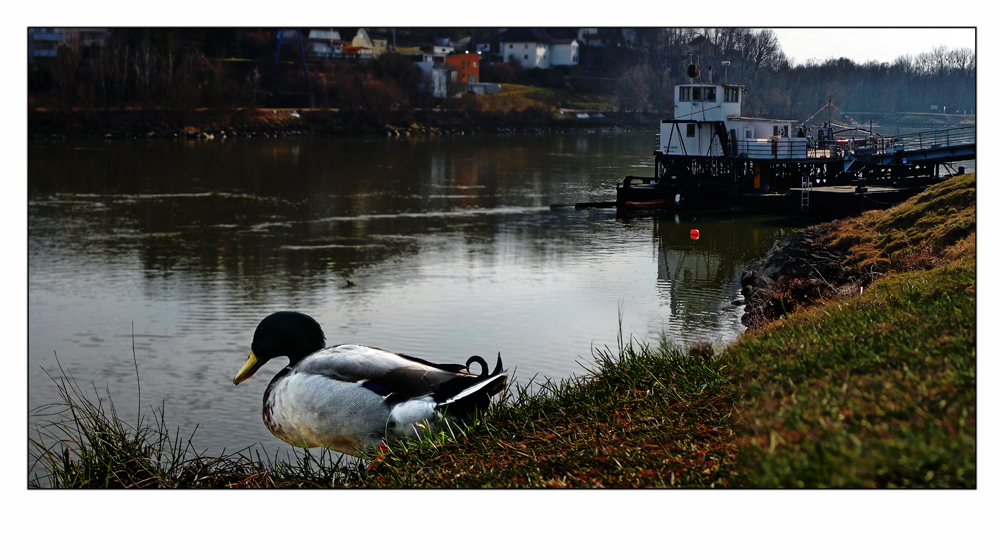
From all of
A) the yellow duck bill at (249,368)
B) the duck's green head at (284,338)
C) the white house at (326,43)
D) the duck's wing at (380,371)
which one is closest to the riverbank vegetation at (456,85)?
the white house at (326,43)

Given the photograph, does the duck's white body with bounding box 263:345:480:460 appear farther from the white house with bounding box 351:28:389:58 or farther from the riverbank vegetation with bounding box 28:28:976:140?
the white house with bounding box 351:28:389:58

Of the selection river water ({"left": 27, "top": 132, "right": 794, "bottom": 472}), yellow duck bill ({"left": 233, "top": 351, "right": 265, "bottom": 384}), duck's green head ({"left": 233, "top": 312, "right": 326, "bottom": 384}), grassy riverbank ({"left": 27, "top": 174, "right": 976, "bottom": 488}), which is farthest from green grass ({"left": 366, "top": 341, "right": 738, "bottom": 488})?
yellow duck bill ({"left": 233, "top": 351, "right": 265, "bottom": 384})

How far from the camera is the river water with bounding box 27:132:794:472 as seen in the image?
7.89 m

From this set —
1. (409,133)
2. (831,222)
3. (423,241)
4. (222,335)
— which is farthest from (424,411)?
(423,241)

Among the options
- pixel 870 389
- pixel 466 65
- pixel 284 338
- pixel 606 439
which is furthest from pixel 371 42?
pixel 870 389

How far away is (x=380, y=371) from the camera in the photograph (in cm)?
455

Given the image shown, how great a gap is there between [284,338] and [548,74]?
3159 mm

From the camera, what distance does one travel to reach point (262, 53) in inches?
345

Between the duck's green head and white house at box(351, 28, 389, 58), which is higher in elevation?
white house at box(351, 28, 389, 58)

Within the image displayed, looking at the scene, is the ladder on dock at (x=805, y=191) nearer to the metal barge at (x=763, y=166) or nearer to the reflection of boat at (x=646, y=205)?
the metal barge at (x=763, y=166)

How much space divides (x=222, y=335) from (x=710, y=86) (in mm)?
5675

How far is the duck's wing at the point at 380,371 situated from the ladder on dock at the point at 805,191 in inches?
194

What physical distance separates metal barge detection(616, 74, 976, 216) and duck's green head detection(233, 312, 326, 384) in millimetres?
3483

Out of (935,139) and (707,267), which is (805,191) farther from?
(935,139)
